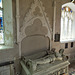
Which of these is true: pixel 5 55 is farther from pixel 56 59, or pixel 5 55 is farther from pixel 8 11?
pixel 56 59

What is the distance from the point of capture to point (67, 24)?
457 cm

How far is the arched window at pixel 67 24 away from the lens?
4.38m

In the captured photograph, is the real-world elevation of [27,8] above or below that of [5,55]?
above

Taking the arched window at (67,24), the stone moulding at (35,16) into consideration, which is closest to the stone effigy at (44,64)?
the stone moulding at (35,16)

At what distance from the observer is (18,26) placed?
2.58 m

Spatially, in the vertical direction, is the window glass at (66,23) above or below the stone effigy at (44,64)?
above

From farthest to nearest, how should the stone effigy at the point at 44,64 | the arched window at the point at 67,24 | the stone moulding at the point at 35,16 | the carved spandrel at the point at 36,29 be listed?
the arched window at the point at 67,24
the carved spandrel at the point at 36,29
the stone moulding at the point at 35,16
the stone effigy at the point at 44,64

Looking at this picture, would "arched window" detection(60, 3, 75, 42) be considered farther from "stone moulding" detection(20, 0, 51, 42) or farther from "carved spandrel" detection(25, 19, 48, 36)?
"carved spandrel" detection(25, 19, 48, 36)

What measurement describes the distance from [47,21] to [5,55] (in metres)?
2.02

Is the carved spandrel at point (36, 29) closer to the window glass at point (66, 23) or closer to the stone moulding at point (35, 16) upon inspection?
the stone moulding at point (35, 16)

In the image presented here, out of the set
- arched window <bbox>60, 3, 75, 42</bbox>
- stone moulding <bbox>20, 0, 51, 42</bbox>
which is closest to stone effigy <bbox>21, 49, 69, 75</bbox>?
stone moulding <bbox>20, 0, 51, 42</bbox>

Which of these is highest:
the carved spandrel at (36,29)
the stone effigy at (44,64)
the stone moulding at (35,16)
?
the stone moulding at (35,16)

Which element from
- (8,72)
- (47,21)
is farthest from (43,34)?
(8,72)

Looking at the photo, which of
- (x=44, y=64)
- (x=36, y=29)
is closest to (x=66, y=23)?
(x=36, y=29)
